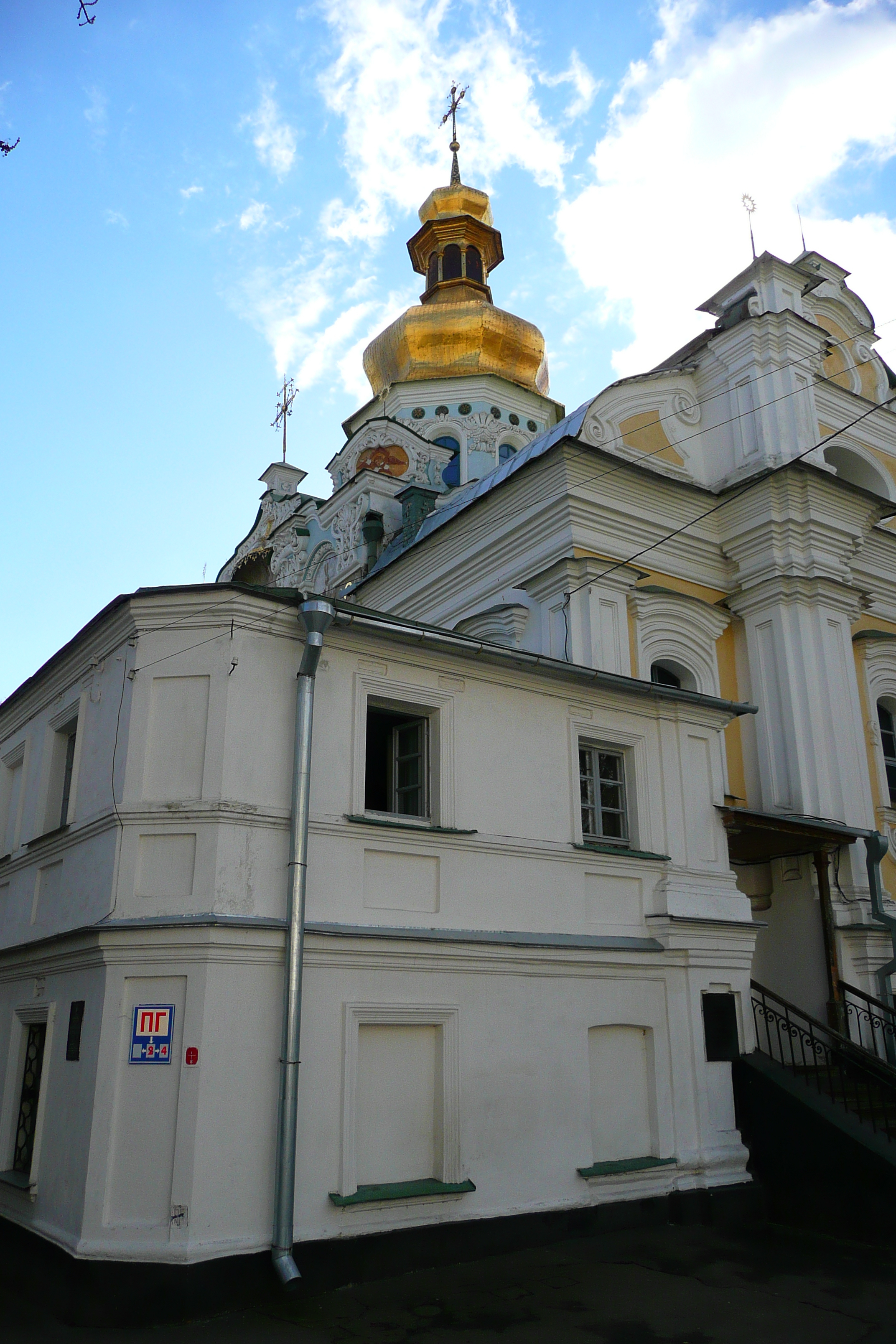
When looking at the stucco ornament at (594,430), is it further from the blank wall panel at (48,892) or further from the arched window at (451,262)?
the arched window at (451,262)

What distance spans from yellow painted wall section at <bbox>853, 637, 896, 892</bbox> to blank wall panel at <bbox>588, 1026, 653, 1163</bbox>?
5.62 m

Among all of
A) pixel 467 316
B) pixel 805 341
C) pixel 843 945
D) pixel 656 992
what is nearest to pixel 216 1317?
pixel 656 992

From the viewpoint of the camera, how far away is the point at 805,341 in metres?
15.7

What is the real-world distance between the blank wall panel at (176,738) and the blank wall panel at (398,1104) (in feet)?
6.72

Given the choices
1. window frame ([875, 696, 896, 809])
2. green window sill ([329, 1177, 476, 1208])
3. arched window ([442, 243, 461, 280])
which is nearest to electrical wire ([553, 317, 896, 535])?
window frame ([875, 696, 896, 809])

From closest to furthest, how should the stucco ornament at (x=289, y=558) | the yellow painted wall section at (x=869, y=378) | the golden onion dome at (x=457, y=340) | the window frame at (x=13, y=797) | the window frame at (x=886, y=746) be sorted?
the window frame at (x=13, y=797) < the window frame at (x=886, y=746) < the yellow painted wall section at (x=869, y=378) < the stucco ornament at (x=289, y=558) < the golden onion dome at (x=457, y=340)

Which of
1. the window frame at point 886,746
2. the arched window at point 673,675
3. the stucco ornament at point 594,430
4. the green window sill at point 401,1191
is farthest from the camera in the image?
the window frame at point 886,746

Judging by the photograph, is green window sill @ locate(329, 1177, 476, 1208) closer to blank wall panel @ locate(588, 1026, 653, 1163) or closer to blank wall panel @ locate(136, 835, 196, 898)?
blank wall panel @ locate(588, 1026, 653, 1163)

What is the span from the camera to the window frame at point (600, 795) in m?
9.26

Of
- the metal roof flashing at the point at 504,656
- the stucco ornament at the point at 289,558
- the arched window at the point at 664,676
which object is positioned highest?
the stucco ornament at the point at 289,558

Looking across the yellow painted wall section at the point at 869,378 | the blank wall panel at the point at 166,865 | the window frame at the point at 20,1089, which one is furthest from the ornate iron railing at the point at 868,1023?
the yellow painted wall section at the point at 869,378

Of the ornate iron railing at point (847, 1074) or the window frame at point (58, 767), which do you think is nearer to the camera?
the window frame at point (58, 767)

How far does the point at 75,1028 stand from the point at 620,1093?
13.4 feet

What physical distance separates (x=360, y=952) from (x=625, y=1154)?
2.82 metres
